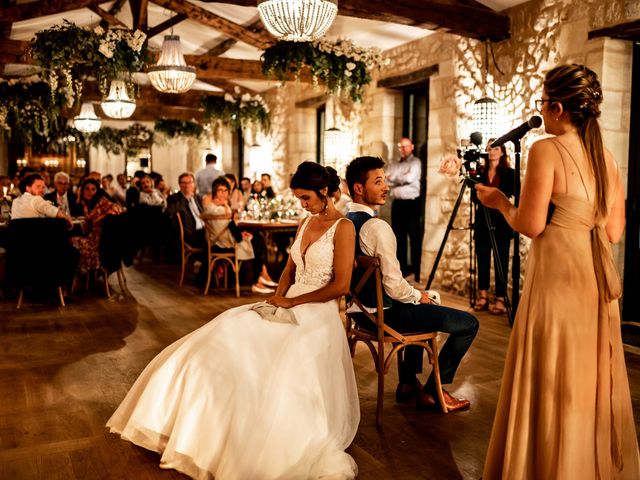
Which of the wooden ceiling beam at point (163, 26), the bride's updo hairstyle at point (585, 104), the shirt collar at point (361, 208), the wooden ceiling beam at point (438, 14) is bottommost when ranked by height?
the shirt collar at point (361, 208)

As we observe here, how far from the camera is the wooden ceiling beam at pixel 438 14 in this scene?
220 inches

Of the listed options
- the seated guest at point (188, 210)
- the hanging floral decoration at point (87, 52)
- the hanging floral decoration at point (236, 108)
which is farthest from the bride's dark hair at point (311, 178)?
the hanging floral decoration at point (236, 108)

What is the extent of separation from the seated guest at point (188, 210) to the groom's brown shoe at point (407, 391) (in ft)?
13.7

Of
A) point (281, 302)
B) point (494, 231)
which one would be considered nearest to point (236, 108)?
point (494, 231)

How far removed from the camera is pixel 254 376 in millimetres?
2559

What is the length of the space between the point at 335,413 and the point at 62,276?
416cm

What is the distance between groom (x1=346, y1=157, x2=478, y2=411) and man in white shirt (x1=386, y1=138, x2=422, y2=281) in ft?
13.7

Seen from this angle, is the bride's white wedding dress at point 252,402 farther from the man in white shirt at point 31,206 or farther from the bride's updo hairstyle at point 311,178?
the man in white shirt at point 31,206

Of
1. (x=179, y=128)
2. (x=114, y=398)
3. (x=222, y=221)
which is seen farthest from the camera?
(x=179, y=128)

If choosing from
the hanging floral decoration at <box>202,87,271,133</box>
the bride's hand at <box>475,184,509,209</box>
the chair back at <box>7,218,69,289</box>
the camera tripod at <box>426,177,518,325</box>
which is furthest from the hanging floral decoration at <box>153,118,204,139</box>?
the bride's hand at <box>475,184,509,209</box>

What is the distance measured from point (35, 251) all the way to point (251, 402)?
13.4ft

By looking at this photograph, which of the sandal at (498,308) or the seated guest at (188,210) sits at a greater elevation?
the seated guest at (188,210)

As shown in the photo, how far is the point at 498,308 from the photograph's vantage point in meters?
5.78

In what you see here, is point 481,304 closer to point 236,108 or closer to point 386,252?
point 386,252
